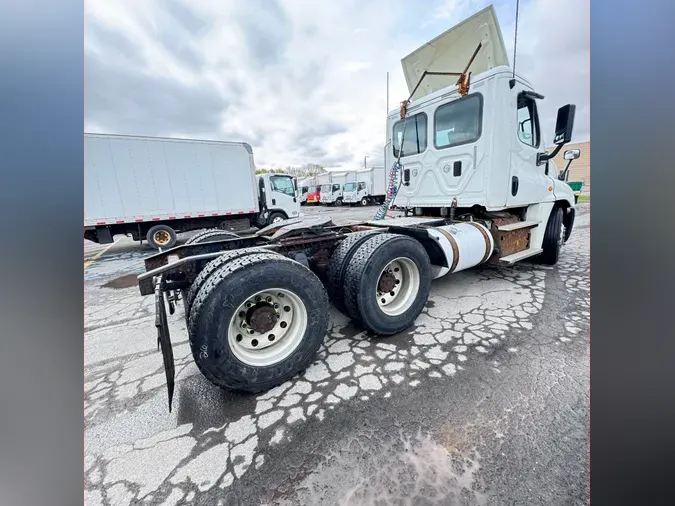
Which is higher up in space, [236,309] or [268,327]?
[236,309]

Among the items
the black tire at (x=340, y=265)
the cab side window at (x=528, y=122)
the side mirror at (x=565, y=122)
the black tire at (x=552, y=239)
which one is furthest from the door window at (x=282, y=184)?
the side mirror at (x=565, y=122)

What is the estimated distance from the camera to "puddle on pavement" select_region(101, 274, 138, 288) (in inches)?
213

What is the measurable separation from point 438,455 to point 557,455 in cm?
68

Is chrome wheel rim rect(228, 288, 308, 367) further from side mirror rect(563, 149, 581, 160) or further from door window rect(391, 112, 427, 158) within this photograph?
side mirror rect(563, 149, 581, 160)

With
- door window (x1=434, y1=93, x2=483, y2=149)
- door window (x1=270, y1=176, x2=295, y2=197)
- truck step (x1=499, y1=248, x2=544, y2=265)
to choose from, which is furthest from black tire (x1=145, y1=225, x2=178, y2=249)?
truck step (x1=499, y1=248, x2=544, y2=265)

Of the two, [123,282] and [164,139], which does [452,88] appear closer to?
[123,282]

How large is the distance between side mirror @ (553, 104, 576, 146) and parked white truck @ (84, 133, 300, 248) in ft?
30.2

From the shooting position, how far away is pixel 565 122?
4004 mm

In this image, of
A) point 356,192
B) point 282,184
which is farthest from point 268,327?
point 356,192

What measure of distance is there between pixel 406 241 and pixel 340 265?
0.82 meters

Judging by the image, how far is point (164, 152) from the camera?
348 inches

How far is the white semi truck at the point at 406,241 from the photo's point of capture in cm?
214
